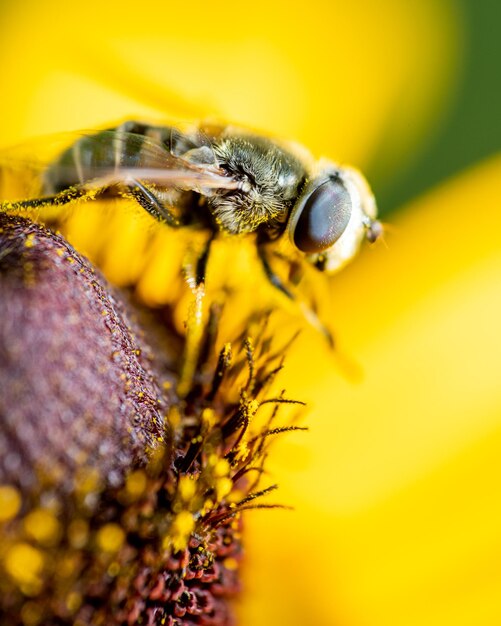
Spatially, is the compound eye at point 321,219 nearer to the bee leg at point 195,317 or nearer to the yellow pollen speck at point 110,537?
the bee leg at point 195,317

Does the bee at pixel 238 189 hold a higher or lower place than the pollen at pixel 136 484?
higher

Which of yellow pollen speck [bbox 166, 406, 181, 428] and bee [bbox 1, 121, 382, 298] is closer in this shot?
yellow pollen speck [bbox 166, 406, 181, 428]

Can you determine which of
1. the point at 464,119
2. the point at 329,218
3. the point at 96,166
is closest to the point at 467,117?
the point at 464,119

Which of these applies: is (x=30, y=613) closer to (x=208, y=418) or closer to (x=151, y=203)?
(x=208, y=418)

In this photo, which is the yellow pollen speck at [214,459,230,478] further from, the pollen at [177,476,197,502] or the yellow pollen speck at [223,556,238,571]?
the yellow pollen speck at [223,556,238,571]

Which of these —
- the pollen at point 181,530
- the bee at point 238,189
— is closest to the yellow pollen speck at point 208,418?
the pollen at point 181,530

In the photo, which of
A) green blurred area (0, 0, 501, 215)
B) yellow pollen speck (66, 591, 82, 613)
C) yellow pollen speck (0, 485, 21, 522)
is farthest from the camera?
green blurred area (0, 0, 501, 215)

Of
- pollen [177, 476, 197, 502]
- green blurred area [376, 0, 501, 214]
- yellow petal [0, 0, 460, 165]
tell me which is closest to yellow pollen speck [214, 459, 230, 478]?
pollen [177, 476, 197, 502]
